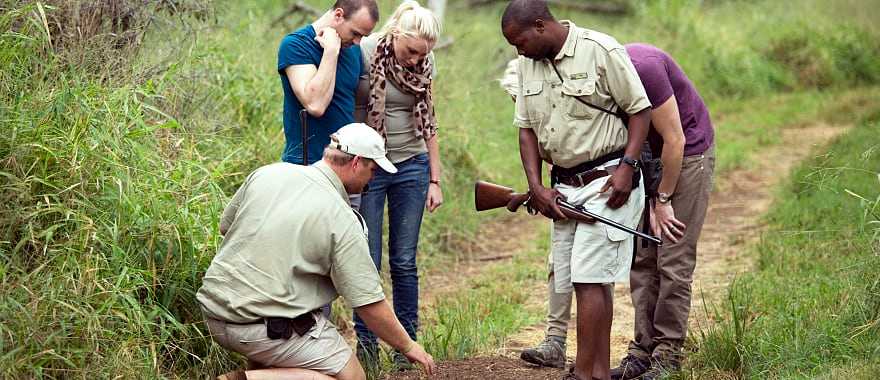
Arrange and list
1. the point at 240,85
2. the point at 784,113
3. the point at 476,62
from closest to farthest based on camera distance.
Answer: the point at 240,85 < the point at 476,62 < the point at 784,113

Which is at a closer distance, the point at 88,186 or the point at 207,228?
the point at 88,186

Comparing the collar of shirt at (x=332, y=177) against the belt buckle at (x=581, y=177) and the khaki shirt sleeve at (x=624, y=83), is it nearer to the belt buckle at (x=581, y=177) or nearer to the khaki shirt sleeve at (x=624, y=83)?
the belt buckle at (x=581, y=177)

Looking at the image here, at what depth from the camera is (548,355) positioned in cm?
532

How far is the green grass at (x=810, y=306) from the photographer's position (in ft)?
15.9

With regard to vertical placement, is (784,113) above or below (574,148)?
below

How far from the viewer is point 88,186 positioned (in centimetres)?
469

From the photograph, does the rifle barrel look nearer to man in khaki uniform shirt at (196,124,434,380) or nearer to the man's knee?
man in khaki uniform shirt at (196,124,434,380)

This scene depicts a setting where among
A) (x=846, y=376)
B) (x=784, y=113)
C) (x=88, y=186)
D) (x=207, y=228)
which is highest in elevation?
(x=88, y=186)

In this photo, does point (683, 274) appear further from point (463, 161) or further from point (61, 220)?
point (463, 161)

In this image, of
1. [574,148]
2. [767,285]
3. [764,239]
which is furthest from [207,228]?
[764,239]

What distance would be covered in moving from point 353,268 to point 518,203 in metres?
1.17

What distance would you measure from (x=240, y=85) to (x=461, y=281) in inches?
86.8

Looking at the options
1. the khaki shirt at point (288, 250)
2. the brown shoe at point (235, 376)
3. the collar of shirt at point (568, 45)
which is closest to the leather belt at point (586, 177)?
the collar of shirt at point (568, 45)

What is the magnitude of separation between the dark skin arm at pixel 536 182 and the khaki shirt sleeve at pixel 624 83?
1.70 ft
